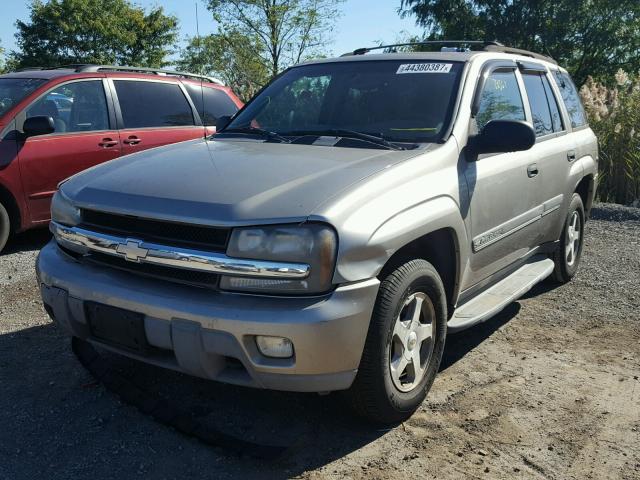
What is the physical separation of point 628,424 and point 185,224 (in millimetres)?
2375

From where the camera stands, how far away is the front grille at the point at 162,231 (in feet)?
8.82

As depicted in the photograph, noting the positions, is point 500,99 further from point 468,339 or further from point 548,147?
point 468,339

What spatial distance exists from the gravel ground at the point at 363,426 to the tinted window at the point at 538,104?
1462 mm

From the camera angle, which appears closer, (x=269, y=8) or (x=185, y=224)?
(x=185, y=224)

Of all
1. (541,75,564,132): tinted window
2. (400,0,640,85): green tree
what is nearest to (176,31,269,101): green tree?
(400,0,640,85): green tree

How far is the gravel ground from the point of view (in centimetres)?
278

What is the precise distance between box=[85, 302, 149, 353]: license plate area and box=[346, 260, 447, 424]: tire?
0.95 m

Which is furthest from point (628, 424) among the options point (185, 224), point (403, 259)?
point (185, 224)

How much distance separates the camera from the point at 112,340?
9.51ft

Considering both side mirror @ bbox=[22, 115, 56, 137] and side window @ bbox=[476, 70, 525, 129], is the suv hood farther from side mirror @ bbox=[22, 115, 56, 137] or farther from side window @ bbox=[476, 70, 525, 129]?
side mirror @ bbox=[22, 115, 56, 137]

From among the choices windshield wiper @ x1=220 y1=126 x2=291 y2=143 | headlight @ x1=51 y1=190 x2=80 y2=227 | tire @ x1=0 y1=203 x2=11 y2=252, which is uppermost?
windshield wiper @ x1=220 y1=126 x2=291 y2=143

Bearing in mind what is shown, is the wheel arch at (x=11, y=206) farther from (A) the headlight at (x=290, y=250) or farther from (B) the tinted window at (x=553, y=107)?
(B) the tinted window at (x=553, y=107)

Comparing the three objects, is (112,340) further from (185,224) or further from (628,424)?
(628,424)

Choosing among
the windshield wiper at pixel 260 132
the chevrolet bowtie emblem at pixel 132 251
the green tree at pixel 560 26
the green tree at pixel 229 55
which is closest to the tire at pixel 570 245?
the windshield wiper at pixel 260 132
